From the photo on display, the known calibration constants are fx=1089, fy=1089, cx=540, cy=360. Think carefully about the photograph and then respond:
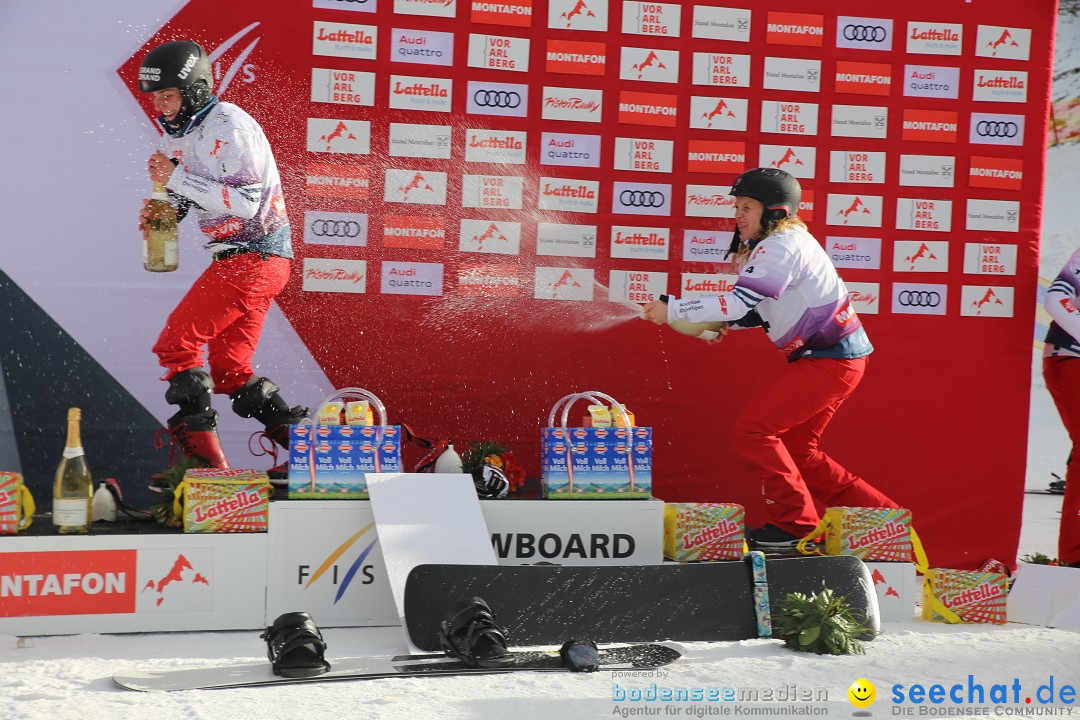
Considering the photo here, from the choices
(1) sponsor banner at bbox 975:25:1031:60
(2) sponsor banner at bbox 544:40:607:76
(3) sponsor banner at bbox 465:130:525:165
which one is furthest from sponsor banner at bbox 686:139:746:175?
(1) sponsor banner at bbox 975:25:1031:60

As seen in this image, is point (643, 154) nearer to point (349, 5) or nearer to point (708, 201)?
point (708, 201)

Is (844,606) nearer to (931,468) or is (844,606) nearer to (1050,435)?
(931,468)

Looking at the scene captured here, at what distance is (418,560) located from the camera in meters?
3.89

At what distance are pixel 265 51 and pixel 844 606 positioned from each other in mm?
3497

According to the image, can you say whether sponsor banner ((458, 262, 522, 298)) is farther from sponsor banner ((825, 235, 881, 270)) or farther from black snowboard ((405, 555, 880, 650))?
black snowboard ((405, 555, 880, 650))

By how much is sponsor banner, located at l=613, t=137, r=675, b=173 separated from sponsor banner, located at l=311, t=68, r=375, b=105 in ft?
4.07

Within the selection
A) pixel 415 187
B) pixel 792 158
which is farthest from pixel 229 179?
pixel 792 158

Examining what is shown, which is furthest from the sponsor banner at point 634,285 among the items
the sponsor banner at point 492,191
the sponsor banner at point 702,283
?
the sponsor banner at point 492,191

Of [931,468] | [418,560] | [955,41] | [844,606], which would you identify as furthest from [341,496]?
[955,41]

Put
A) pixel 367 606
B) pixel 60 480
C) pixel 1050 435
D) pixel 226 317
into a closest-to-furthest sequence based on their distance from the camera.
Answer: pixel 60 480 < pixel 367 606 < pixel 226 317 < pixel 1050 435

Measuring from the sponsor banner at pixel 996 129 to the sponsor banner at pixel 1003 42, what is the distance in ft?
1.02

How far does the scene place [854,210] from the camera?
5656mm

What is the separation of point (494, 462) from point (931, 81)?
316cm

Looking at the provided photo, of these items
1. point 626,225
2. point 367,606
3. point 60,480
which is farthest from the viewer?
point 626,225
